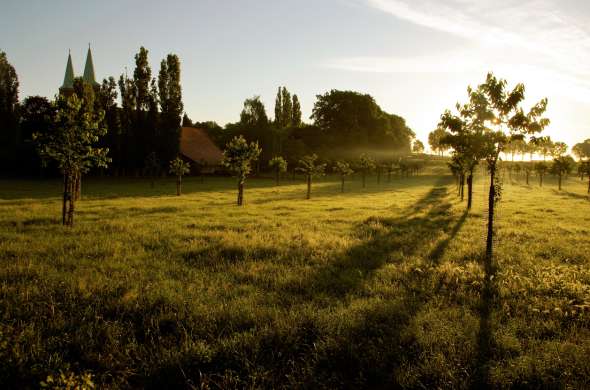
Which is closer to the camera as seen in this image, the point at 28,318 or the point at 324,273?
the point at 28,318

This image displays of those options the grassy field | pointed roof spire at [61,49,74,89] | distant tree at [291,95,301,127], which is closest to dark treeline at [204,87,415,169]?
distant tree at [291,95,301,127]

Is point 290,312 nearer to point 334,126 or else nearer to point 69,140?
point 69,140

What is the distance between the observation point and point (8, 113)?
68750 mm

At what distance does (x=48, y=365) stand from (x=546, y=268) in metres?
13.1

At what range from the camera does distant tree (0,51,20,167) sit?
6194cm

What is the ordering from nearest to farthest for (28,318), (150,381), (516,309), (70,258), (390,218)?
(150,381) → (28,318) → (516,309) → (70,258) → (390,218)

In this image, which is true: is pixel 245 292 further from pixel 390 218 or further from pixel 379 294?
pixel 390 218

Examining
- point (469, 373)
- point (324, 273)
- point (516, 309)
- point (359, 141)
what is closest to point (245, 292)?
point (324, 273)

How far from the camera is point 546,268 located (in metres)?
10.8

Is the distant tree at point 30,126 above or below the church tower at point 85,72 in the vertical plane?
below

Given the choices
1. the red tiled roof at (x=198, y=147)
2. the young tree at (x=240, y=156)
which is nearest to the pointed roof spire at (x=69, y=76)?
the red tiled roof at (x=198, y=147)

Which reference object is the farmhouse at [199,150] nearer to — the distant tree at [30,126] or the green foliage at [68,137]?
the distant tree at [30,126]

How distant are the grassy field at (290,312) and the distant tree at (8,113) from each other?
62.6m

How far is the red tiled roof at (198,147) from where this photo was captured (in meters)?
76.6
